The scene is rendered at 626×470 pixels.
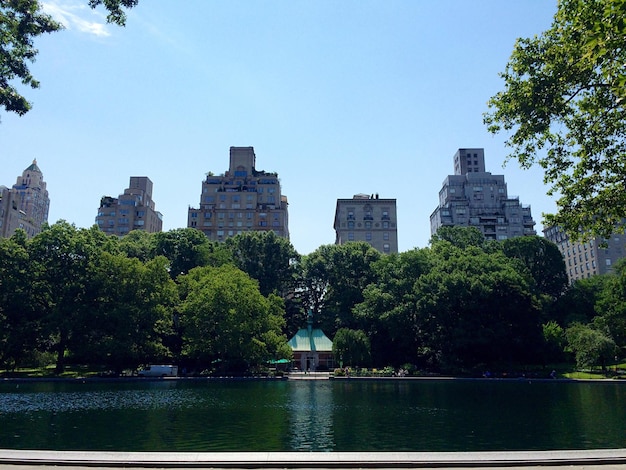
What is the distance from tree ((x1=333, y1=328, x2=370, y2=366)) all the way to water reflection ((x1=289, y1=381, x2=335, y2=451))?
2938cm

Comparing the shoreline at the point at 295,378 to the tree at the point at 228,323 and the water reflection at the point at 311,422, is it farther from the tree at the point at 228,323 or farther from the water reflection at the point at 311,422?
the water reflection at the point at 311,422

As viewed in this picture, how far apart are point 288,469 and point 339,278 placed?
233 feet

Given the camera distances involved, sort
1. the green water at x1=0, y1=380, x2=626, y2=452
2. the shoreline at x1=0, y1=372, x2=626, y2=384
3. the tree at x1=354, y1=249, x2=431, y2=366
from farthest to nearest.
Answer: the tree at x1=354, y1=249, x2=431, y2=366 < the shoreline at x1=0, y1=372, x2=626, y2=384 < the green water at x1=0, y1=380, x2=626, y2=452

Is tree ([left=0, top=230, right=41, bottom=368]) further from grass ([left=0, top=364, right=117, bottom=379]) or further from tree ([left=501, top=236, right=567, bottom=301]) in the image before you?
tree ([left=501, top=236, right=567, bottom=301])

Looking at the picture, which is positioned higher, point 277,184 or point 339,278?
point 277,184

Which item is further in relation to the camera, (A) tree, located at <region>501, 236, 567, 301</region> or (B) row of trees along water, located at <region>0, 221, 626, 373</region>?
(A) tree, located at <region>501, 236, 567, 301</region>

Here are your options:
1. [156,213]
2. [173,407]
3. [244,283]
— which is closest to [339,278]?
[244,283]

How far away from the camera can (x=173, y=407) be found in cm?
2927

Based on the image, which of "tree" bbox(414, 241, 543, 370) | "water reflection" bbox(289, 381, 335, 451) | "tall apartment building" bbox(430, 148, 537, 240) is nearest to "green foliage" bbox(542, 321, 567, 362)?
"tree" bbox(414, 241, 543, 370)

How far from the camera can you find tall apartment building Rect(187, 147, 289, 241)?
131 meters

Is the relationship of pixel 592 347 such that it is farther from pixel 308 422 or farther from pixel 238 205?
pixel 238 205

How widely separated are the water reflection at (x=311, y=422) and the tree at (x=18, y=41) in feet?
63.2

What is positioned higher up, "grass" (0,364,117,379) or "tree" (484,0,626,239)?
"tree" (484,0,626,239)

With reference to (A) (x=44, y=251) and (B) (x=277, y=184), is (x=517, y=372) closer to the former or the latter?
(A) (x=44, y=251)
